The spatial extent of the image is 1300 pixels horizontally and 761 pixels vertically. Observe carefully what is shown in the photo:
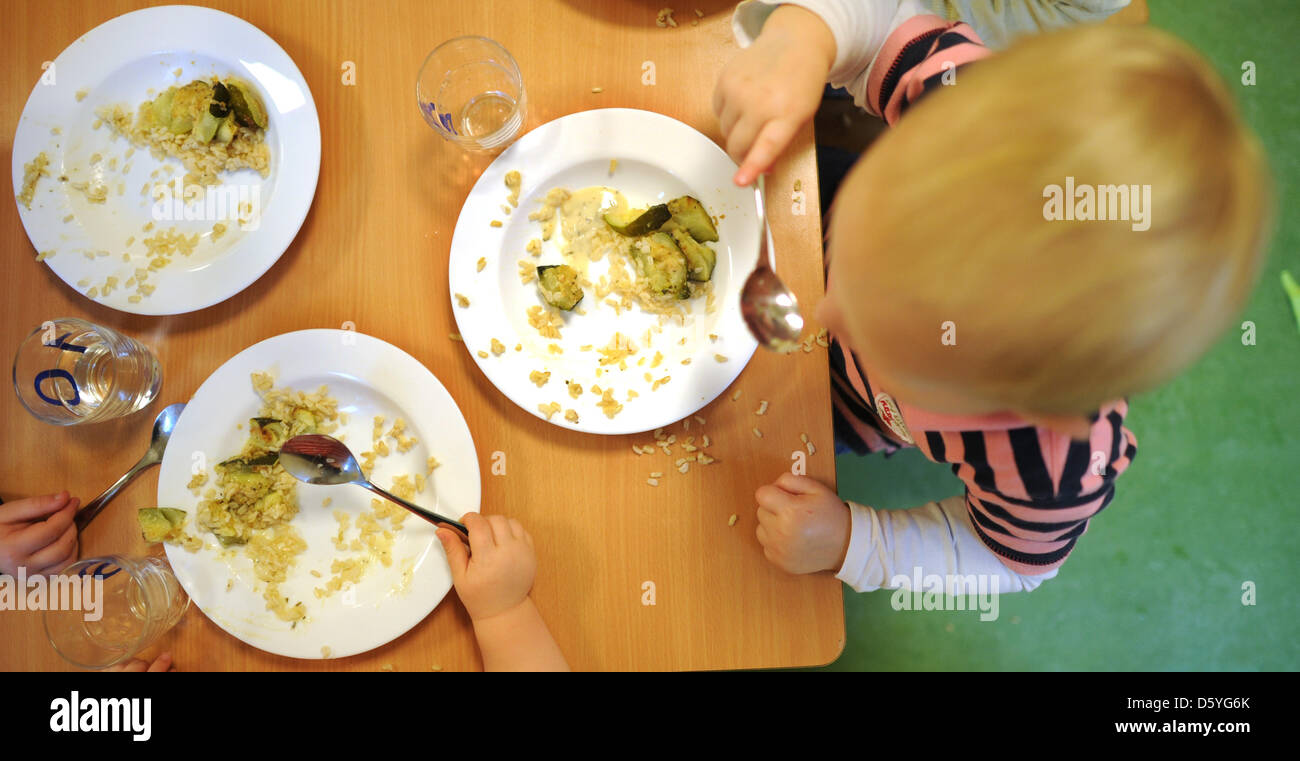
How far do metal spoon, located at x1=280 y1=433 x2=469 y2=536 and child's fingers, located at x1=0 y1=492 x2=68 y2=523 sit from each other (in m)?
0.27

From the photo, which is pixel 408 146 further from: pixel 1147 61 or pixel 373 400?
pixel 1147 61

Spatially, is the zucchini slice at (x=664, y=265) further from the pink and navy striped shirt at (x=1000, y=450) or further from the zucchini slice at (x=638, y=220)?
the pink and navy striped shirt at (x=1000, y=450)

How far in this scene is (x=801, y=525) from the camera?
740 mm

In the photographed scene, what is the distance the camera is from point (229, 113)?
0.81 meters

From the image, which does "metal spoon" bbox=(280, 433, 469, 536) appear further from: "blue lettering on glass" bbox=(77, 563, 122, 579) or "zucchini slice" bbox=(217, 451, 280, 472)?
"blue lettering on glass" bbox=(77, 563, 122, 579)

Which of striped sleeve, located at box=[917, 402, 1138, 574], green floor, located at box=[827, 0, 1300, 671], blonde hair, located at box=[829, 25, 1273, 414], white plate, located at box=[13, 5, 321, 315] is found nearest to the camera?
blonde hair, located at box=[829, 25, 1273, 414]

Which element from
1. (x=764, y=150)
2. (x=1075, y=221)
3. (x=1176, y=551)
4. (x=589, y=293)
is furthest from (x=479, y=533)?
(x=1176, y=551)

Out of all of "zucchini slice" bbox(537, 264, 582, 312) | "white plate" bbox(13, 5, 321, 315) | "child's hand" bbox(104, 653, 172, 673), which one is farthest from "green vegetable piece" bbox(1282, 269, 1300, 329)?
"child's hand" bbox(104, 653, 172, 673)

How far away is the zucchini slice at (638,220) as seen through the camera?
31.0 inches

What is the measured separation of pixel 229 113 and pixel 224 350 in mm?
267

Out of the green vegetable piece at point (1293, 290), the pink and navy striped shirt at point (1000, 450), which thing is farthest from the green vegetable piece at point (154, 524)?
the green vegetable piece at point (1293, 290)

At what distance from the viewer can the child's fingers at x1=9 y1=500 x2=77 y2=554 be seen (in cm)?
78

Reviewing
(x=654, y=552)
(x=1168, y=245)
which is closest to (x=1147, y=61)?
(x=1168, y=245)
